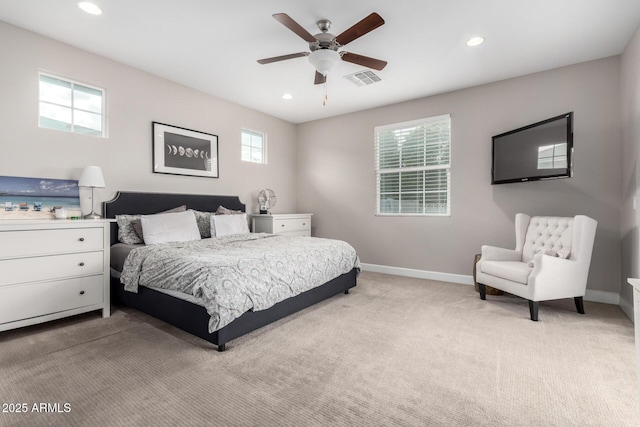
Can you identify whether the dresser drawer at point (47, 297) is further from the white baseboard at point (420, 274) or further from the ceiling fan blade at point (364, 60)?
the white baseboard at point (420, 274)

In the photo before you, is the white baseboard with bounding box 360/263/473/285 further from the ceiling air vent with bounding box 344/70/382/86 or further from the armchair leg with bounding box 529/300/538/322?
the ceiling air vent with bounding box 344/70/382/86

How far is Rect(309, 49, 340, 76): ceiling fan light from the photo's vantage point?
8.56ft

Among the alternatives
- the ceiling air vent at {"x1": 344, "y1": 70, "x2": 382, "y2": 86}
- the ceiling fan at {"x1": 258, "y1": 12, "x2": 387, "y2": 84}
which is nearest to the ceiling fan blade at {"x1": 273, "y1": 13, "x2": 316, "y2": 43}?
the ceiling fan at {"x1": 258, "y1": 12, "x2": 387, "y2": 84}

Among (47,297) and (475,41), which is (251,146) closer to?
(47,297)

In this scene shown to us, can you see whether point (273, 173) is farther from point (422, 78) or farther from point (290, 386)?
point (290, 386)

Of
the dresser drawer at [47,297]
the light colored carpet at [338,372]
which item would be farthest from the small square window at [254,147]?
the light colored carpet at [338,372]

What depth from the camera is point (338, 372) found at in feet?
6.35

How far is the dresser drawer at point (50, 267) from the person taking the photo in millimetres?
2342

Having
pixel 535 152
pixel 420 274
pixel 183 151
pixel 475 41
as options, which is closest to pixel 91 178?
pixel 183 151

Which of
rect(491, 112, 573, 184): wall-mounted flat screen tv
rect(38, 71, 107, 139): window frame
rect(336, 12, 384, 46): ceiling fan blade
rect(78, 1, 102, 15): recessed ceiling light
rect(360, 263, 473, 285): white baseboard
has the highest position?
rect(78, 1, 102, 15): recessed ceiling light

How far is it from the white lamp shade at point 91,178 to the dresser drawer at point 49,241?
488mm

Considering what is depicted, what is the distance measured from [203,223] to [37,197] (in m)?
1.60

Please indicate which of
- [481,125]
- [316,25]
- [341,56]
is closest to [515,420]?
[341,56]

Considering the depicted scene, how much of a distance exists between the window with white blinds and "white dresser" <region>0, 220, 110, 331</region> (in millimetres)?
3814
